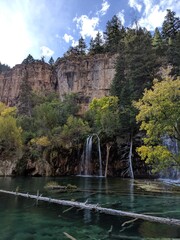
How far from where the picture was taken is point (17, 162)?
4100cm

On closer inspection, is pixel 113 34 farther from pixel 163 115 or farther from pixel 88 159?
pixel 163 115

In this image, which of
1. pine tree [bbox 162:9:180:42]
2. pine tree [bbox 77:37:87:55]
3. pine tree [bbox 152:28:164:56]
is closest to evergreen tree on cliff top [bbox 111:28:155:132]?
pine tree [bbox 152:28:164:56]

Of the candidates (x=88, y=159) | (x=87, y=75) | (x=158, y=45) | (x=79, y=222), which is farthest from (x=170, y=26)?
(x=79, y=222)

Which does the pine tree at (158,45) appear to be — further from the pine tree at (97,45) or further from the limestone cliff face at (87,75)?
the pine tree at (97,45)

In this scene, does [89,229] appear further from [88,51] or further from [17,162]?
[88,51]

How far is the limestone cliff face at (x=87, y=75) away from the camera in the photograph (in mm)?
66562

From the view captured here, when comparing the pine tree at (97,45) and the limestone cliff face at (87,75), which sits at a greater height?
the pine tree at (97,45)

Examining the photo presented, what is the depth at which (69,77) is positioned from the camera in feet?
235

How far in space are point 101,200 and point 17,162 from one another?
2713cm

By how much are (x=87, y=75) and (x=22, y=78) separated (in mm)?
20245

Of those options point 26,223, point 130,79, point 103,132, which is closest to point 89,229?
point 26,223

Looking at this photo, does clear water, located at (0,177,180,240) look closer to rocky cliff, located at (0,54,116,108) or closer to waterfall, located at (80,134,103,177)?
waterfall, located at (80,134,103,177)

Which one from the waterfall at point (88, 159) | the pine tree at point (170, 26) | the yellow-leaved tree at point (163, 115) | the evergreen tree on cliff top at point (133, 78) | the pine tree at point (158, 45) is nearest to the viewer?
the yellow-leaved tree at point (163, 115)

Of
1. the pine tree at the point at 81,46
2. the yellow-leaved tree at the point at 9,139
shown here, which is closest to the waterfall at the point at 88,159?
the yellow-leaved tree at the point at 9,139
